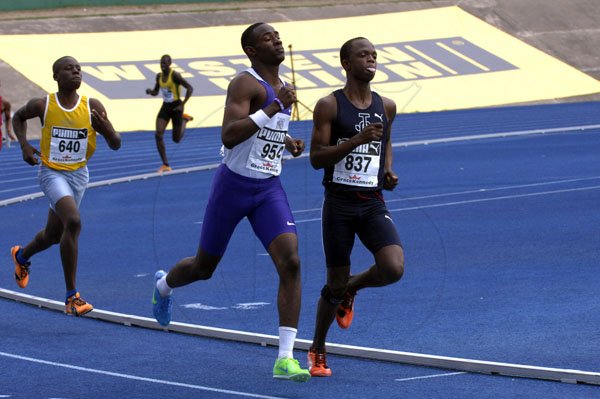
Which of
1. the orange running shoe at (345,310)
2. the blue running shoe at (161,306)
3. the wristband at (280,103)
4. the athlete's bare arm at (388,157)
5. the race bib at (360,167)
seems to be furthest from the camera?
the blue running shoe at (161,306)

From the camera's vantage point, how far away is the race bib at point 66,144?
34.3ft

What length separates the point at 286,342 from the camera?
7492 mm

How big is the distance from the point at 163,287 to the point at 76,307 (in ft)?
4.64

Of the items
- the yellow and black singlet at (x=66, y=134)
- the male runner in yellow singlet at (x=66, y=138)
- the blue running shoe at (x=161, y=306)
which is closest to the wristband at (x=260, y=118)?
the blue running shoe at (x=161, y=306)

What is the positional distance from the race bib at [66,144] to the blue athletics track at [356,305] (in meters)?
1.26

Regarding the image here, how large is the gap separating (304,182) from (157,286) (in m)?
12.5

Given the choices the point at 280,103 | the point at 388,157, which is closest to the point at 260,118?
the point at 280,103

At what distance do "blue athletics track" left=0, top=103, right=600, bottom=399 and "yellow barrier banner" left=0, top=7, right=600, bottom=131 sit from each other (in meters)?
13.8

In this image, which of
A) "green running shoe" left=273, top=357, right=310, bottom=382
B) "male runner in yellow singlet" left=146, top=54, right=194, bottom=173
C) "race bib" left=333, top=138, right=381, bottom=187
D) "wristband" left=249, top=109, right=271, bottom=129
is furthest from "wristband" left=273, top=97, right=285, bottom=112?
"male runner in yellow singlet" left=146, top=54, right=194, bottom=173

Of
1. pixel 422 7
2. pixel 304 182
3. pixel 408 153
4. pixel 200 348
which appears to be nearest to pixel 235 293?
pixel 200 348

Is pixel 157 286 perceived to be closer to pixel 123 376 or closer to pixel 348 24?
pixel 123 376

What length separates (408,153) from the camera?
25.6 metres

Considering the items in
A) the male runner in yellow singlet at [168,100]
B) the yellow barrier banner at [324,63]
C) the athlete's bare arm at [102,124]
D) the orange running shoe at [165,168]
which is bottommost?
the orange running shoe at [165,168]

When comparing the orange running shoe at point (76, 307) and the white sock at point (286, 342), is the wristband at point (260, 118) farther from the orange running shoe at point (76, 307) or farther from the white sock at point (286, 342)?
the orange running shoe at point (76, 307)
